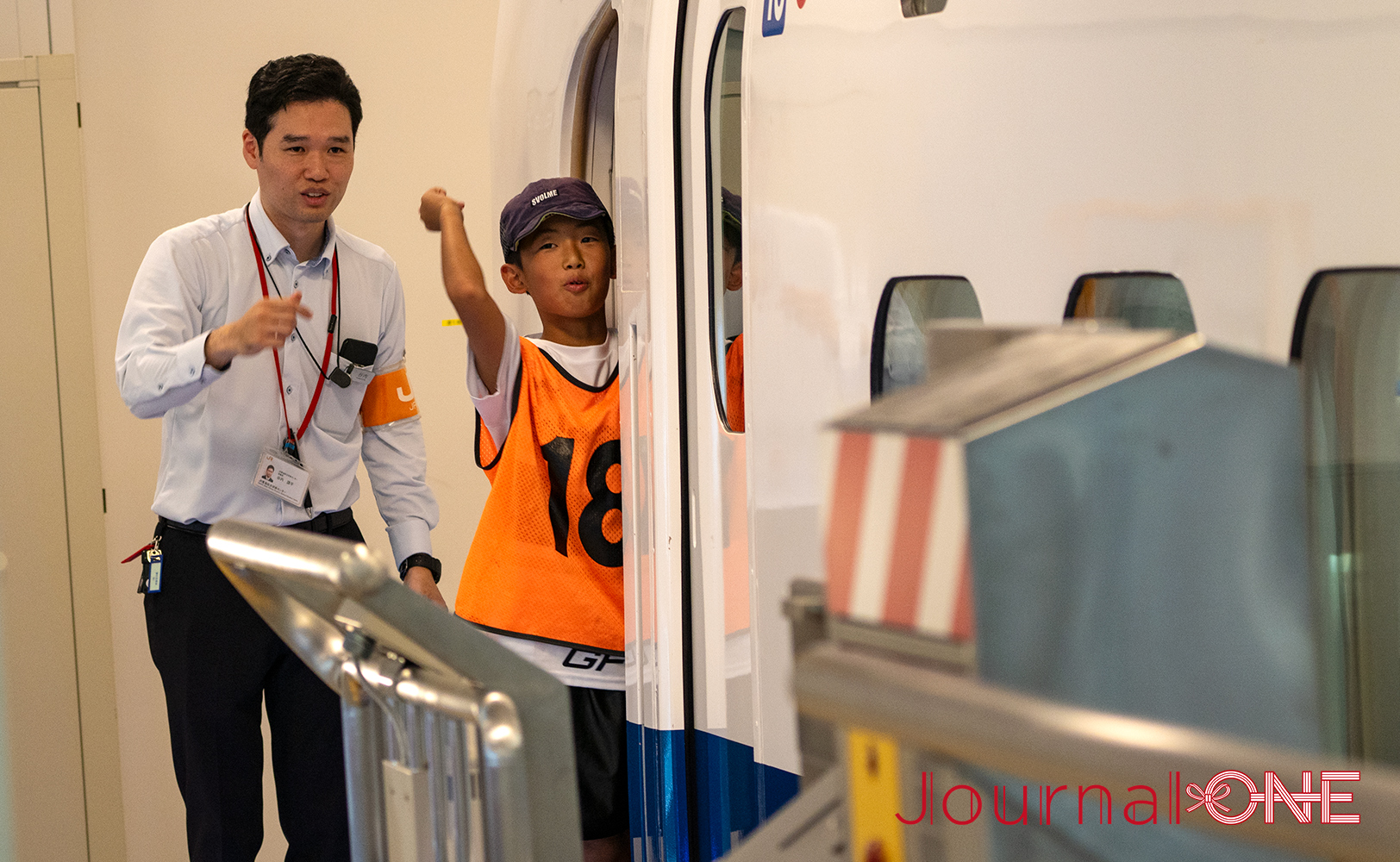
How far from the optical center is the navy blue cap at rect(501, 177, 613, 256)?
2.07 m

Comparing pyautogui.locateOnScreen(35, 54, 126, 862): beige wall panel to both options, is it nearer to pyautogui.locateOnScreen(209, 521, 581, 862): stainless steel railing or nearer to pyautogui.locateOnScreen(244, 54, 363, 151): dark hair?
pyautogui.locateOnScreen(244, 54, 363, 151): dark hair

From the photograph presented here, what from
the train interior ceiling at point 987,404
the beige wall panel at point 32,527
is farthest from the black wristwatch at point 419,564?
the beige wall panel at point 32,527

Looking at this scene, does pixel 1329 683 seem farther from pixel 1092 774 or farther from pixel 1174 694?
pixel 1092 774

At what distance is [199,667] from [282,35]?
1779 millimetres

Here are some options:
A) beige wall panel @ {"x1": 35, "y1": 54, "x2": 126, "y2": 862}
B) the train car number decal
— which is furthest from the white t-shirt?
beige wall panel @ {"x1": 35, "y1": 54, "x2": 126, "y2": 862}

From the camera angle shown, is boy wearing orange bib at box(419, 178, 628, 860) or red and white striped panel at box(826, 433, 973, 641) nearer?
red and white striped panel at box(826, 433, 973, 641)

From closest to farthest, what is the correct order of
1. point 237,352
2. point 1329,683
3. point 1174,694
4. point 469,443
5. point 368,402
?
point 1174,694, point 1329,683, point 237,352, point 368,402, point 469,443

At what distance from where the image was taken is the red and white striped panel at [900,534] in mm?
531

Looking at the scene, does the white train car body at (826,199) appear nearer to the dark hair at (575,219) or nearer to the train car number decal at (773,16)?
the train car number decal at (773,16)

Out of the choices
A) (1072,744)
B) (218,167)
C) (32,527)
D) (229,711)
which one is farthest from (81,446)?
(1072,744)

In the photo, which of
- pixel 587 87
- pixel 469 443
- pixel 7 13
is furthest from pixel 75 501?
pixel 587 87

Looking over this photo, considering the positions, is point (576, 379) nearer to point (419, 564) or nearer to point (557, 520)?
point (557, 520)

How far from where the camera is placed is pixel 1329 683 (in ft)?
3.19

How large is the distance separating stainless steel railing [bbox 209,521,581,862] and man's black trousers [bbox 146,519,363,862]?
1306mm
